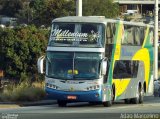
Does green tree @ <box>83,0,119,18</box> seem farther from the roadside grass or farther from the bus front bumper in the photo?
the bus front bumper

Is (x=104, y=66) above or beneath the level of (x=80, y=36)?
beneath

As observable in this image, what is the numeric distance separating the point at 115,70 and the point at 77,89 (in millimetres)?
2621

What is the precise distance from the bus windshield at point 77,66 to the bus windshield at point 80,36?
21.7 inches

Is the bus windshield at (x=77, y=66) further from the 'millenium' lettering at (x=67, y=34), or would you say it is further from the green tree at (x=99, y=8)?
the green tree at (x=99, y=8)

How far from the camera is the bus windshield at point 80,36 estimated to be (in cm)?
3009

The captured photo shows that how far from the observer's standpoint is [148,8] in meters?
150

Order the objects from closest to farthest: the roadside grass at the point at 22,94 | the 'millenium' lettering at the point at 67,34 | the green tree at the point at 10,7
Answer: the 'millenium' lettering at the point at 67,34 < the roadside grass at the point at 22,94 < the green tree at the point at 10,7

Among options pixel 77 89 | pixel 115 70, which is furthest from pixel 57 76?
pixel 115 70

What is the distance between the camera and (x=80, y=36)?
1189 inches

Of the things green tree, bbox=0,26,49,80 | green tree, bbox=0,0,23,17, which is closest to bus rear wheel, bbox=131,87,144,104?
green tree, bbox=0,26,49,80

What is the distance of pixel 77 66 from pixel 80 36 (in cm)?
134

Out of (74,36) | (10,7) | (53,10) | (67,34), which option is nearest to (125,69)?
(74,36)

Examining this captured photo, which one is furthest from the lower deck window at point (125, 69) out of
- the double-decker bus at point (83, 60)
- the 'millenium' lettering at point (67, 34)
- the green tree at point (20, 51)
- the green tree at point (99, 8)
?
the green tree at point (99, 8)

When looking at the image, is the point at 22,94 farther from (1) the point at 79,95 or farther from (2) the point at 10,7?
(2) the point at 10,7
